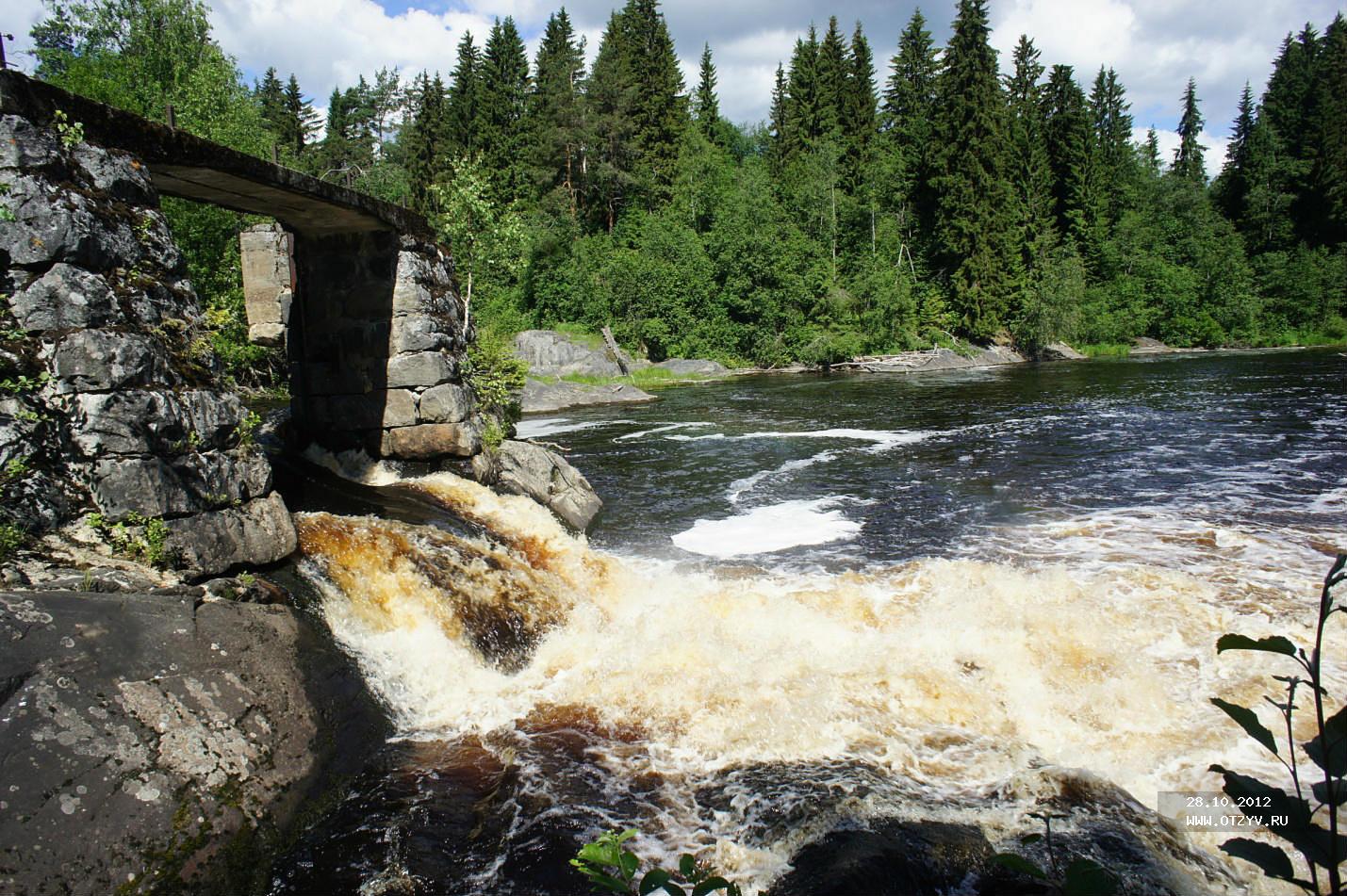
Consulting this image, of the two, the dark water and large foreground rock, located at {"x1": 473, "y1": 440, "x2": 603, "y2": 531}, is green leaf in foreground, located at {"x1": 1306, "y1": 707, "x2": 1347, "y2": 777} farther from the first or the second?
large foreground rock, located at {"x1": 473, "y1": 440, "x2": 603, "y2": 531}

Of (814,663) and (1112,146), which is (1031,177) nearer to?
(1112,146)

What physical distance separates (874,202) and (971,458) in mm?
38671

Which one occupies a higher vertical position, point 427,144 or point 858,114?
point 858,114

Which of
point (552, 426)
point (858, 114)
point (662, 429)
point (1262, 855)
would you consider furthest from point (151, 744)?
point (858, 114)

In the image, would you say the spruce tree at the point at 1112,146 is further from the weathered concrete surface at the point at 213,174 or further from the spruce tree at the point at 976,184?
the weathered concrete surface at the point at 213,174

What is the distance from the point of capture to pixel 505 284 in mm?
47688

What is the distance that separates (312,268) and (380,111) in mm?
70594

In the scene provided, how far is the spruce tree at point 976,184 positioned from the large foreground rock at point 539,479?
37885mm

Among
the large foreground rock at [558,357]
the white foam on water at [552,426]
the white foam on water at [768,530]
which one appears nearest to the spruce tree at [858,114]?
the large foreground rock at [558,357]

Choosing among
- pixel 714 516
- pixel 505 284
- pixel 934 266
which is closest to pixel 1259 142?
pixel 934 266

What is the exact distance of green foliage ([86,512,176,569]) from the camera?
212 inches

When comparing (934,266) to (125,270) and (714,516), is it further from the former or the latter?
(125,270)

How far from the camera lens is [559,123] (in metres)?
50.6

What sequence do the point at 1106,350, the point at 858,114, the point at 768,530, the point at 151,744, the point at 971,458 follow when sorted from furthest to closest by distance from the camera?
1. the point at 858,114
2. the point at 1106,350
3. the point at 971,458
4. the point at 768,530
5. the point at 151,744
